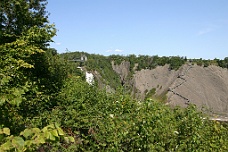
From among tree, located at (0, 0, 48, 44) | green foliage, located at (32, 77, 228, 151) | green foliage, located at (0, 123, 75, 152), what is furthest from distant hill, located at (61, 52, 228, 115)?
green foliage, located at (0, 123, 75, 152)

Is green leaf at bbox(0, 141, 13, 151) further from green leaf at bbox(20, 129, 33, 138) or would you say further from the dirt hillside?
the dirt hillside

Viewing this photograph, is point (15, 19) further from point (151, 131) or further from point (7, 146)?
point (7, 146)

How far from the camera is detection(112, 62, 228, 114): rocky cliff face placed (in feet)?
180

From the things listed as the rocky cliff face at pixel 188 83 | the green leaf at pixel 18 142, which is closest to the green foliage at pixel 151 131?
the green leaf at pixel 18 142

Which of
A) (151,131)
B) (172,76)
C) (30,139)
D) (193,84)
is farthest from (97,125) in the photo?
(172,76)

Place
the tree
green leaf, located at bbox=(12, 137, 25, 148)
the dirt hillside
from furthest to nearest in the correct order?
1. the dirt hillside
2. the tree
3. green leaf, located at bbox=(12, 137, 25, 148)

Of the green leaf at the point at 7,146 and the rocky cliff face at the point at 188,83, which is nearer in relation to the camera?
the green leaf at the point at 7,146

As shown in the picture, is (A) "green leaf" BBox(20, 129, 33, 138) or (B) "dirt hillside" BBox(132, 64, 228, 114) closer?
(A) "green leaf" BBox(20, 129, 33, 138)

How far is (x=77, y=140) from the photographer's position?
17.6 ft

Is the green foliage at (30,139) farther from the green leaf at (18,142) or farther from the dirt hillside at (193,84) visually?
the dirt hillside at (193,84)

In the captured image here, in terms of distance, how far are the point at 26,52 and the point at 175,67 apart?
5226 centimetres

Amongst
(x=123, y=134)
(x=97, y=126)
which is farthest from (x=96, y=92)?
(x=123, y=134)

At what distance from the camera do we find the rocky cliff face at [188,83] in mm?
54719

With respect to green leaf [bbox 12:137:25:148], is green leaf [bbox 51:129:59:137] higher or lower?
higher
